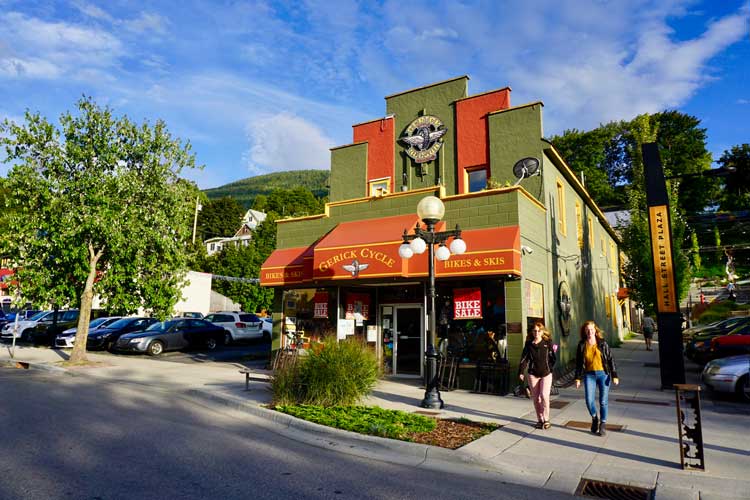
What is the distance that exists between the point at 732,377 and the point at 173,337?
1954 cm

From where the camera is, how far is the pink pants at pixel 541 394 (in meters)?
7.86

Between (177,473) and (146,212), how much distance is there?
14066 millimetres

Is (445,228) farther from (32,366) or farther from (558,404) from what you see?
(32,366)

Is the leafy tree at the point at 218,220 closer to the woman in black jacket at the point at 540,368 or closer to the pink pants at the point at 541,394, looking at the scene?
the woman in black jacket at the point at 540,368

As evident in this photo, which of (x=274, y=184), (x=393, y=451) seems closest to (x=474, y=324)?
(x=393, y=451)

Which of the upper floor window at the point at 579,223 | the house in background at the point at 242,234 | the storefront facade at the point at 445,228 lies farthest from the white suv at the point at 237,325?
the house in background at the point at 242,234

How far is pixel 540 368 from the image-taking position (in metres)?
8.05

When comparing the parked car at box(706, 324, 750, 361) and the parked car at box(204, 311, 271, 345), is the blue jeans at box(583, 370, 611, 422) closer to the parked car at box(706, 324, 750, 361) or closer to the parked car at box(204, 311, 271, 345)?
the parked car at box(706, 324, 750, 361)

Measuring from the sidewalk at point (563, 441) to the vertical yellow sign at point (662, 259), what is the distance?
2.26 metres

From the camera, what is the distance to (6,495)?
459cm

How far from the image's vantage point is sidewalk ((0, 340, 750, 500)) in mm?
5496

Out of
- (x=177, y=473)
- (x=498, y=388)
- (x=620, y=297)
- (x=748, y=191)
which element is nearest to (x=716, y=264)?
(x=620, y=297)

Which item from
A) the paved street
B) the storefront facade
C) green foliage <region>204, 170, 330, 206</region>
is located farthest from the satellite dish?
green foliage <region>204, 170, 330, 206</region>

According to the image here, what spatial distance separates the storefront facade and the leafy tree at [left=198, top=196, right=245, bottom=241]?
219ft
